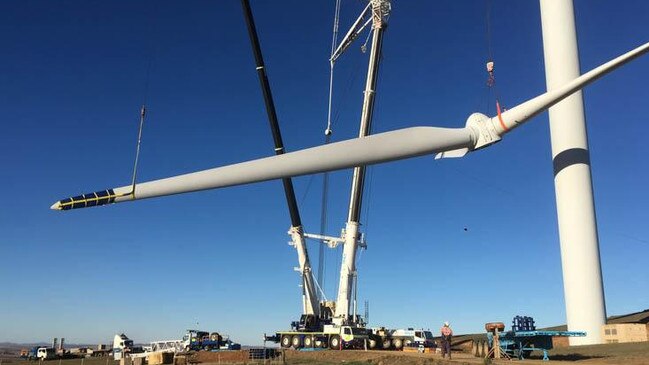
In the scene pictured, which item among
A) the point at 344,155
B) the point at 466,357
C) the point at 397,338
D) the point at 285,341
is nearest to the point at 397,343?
the point at 397,338

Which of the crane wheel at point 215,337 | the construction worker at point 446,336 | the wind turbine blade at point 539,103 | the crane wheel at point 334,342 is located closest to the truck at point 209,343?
the crane wheel at point 215,337

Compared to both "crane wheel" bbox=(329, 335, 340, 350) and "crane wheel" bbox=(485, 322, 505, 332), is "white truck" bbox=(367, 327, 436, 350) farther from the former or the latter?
"crane wheel" bbox=(485, 322, 505, 332)

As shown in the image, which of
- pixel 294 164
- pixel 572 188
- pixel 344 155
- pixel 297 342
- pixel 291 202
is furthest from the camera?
pixel 291 202

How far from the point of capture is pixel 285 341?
2032 inches

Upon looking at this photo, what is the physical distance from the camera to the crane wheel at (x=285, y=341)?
169 ft

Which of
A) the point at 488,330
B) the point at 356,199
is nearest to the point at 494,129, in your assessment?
the point at 488,330

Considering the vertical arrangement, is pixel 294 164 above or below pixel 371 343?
above

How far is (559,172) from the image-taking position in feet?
144

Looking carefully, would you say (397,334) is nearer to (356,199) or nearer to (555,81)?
(356,199)

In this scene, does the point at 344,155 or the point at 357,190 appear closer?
the point at 344,155

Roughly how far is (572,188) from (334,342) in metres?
23.2

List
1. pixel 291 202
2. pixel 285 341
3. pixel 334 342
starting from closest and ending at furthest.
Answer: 1. pixel 334 342
2. pixel 285 341
3. pixel 291 202

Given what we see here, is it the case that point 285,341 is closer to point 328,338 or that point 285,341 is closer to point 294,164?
point 328,338

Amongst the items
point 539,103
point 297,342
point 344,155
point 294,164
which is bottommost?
point 297,342
